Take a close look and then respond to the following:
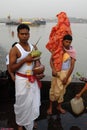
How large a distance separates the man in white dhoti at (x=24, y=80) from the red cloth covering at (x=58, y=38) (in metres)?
0.83

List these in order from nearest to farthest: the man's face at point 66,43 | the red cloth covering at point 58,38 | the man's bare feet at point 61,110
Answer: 1. the man's face at point 66,43
2. the red cloth covering at point 58,38
3. the man's bare feet at point 61,110

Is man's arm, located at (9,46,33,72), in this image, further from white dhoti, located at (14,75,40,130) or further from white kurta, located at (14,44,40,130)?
white dhoti, located at (14,75,40,130)

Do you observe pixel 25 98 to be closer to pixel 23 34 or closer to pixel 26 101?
pixel 26 101

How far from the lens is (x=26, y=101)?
3.59 meters

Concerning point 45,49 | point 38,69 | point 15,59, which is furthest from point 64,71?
point 45,49

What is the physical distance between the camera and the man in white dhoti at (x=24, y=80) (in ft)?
11.3

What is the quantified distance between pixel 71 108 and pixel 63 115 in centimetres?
27

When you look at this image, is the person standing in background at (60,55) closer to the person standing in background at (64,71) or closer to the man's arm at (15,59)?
the person standing in background at (64,71)

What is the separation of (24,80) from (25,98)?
249 mm

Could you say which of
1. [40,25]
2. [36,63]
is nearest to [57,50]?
[36,63]

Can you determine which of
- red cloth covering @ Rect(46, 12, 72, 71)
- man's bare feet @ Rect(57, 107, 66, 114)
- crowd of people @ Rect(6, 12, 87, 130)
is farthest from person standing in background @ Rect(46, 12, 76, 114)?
man's bare feet @ Rect(57, 107, 66, 114)

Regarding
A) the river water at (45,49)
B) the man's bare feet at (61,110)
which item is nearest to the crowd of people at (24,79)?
the man's bare feet at (61,110)

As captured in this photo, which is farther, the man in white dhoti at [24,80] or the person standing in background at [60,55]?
the person standing in background at [60,55]

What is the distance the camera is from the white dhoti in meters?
3.54
